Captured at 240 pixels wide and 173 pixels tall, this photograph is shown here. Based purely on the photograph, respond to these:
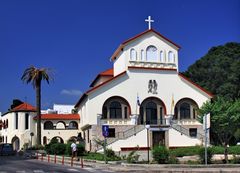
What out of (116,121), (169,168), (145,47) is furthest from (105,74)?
(169,168)

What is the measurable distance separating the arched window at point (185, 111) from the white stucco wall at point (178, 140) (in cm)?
360

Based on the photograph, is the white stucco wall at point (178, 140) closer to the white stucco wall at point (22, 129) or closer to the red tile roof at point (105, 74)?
the red tile roof at point (105, 74)

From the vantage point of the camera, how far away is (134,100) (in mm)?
55844

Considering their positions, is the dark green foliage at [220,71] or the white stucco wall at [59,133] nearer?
the white stucco wall at [59,133]

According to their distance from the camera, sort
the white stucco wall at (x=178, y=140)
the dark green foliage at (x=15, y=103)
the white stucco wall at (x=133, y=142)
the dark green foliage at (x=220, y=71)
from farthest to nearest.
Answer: the dark green foliage at (x=15, y=103) → the dark green foliage at (x=220, y=71) → the white stucco wall at (x=178, y=140) → the white stucco wall at (x=133, y=142)

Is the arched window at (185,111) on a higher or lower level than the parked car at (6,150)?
higher

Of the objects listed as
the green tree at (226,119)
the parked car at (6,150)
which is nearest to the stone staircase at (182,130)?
the green tree at (226,119)

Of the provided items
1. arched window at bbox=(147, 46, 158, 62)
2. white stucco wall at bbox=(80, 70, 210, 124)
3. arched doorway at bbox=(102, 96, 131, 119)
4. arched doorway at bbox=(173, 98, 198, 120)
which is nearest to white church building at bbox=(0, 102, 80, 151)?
white stucco wall at bbox=(80, 70, 210, 124)

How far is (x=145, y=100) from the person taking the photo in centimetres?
5647

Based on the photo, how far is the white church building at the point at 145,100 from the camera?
54.1m

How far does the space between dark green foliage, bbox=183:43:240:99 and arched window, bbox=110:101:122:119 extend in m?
23.3

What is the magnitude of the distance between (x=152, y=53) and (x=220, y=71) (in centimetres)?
2418

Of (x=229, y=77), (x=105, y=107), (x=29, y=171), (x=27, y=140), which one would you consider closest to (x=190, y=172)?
(x=29, y=171)

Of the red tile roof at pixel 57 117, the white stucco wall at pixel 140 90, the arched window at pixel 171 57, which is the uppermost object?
the arched window at pixel 171 57
